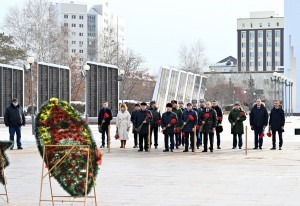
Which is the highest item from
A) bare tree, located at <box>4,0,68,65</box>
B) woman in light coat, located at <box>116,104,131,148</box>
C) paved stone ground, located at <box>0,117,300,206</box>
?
bare tree, located at <box>4,0,68,65</box>

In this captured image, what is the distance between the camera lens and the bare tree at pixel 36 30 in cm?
6469

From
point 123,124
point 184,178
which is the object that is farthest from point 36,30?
point 184,178

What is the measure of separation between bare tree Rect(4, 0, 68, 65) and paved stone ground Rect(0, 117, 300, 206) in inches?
1714

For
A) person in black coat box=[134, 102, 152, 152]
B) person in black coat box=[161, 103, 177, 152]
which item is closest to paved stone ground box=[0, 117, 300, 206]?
person in black coat box=[161, 103, 177, 152]

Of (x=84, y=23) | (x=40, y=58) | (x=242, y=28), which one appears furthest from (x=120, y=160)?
(x=242, y=28)

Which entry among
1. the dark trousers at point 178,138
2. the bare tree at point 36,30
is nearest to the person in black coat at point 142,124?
the dark trousers at point 178,138

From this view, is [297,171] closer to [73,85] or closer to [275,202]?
[275,202]

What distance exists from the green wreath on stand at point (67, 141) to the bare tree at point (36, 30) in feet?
181

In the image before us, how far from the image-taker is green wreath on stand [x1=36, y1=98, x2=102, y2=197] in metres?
9.57

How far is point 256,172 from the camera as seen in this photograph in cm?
1534

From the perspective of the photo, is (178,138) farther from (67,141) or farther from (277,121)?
(67,141)

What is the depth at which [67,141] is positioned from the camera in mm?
9555

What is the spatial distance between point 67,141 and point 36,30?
5614 cm

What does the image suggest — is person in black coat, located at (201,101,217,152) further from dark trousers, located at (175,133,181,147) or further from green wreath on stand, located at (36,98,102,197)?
green wreath on stand, located at (36,98,102,197)
